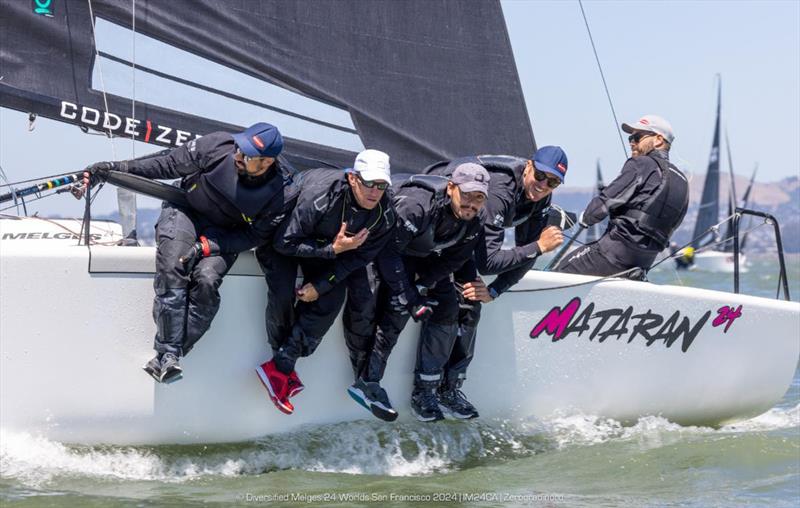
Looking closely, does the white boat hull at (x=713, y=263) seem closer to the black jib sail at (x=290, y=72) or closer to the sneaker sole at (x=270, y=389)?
the black jib sail at (x=290, y=72)

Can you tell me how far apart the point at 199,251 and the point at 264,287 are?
0.44m

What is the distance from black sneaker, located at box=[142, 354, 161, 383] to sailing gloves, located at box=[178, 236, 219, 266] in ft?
1.20

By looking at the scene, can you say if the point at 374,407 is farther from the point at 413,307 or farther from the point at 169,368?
the point at 169,368

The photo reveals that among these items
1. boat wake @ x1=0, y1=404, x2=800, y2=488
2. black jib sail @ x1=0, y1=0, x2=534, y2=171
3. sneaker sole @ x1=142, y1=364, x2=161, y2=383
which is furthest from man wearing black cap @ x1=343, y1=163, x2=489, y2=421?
sneaker sole @ x1=142, y1=364, x2=161, y2=383

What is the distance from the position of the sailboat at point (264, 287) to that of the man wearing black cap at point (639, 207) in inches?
7.0

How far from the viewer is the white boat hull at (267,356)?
4.13 meters

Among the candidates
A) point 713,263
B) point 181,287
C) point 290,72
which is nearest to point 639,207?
point 290,72

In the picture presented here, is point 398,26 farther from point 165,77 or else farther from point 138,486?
point 138,486

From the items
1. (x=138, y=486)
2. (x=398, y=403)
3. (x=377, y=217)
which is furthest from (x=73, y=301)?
(x=398, y=403)

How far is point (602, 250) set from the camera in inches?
216

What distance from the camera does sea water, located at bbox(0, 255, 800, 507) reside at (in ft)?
13.6

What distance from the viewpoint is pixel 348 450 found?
4.71 m

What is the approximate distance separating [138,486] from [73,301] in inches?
28.4

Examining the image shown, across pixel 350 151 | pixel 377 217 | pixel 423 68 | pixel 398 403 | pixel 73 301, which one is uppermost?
pixel 423 68
